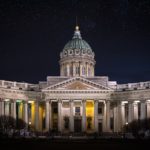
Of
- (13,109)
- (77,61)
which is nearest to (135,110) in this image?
(13,109)

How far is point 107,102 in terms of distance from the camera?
267ft

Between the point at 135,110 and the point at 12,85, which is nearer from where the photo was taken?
the point at 12,85

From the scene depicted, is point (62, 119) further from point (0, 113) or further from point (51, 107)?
point (0, 113)

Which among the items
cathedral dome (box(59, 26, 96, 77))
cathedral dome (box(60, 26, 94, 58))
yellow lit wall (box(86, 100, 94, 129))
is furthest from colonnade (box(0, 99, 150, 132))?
cathedral dome (box(60, 26, 94, 58))

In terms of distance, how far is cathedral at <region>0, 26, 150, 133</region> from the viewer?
7843 centimetres

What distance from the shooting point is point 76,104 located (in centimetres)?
8500

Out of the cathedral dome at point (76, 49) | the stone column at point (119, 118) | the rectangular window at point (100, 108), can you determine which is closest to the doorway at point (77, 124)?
the rectangular window at point (100, 108)

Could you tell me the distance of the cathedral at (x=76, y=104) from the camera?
7843 cm

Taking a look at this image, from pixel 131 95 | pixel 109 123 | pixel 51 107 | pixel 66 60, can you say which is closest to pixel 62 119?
pixel 51 107

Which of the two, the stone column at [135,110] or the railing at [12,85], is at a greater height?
the railing at [12,85]

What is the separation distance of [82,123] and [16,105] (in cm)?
1432

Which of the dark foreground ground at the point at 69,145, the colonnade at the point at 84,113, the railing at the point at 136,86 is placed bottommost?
the dark foreground ground at the point at 69,145

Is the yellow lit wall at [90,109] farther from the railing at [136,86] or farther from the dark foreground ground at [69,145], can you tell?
the dark foreground ground at [69,145]

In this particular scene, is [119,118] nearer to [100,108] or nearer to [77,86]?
[100,108]
